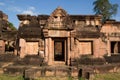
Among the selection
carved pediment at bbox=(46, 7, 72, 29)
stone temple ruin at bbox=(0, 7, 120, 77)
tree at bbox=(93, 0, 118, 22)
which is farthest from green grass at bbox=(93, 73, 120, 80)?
tree at bbox=(93, 0, 118, 22)

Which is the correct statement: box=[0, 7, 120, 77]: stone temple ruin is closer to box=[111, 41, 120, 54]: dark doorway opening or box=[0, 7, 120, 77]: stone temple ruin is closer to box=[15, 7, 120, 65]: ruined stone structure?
box=[15, 7, 120, 65]: ruined stone structure

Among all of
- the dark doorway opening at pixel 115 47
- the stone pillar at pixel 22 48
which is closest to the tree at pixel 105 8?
the dark doorway opening at pixel 115 47

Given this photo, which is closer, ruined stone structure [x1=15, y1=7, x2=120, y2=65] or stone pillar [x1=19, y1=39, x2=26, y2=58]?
ruined stone structure [x1=15, y1=7, x2=120, y2=65]

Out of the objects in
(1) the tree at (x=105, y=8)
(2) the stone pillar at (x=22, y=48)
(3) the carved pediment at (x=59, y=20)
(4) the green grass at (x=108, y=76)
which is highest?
(1) the tree at (x=105, y=8)

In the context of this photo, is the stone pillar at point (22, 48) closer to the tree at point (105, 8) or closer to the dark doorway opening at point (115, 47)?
the dark doorway opening at point (115, 47)

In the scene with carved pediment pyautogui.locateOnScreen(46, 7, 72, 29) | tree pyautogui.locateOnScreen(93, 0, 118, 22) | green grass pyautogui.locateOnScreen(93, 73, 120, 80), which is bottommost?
green grass pyautogui.locateOnScreen(93, 73, 120, 80)

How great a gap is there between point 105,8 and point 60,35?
25.2 metres

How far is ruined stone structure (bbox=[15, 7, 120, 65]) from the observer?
1357 centimetres

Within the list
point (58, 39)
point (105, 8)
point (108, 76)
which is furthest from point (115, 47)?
point (105, 8)

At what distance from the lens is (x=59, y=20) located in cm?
1362

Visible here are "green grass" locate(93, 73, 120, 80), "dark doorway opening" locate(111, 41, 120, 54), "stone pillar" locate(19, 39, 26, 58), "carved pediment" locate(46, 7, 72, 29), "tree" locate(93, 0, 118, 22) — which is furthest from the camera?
"tree" locate(93, 0, 118, 22)

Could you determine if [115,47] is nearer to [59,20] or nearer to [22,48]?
[59,20]

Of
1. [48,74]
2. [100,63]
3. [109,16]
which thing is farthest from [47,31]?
[109,16]

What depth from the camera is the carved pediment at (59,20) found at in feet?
44.3
